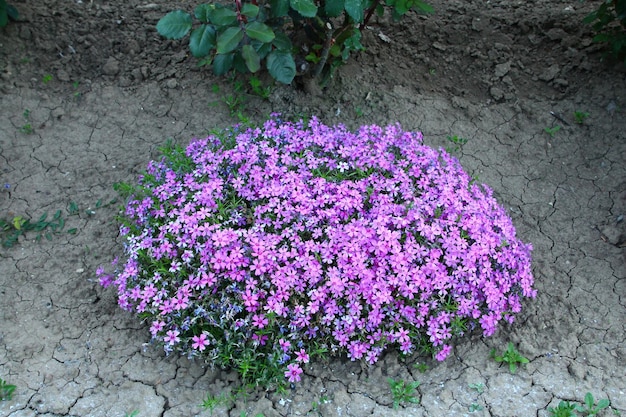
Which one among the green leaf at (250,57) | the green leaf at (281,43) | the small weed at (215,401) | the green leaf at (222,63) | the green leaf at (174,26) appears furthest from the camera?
the green leaf at (222,63)

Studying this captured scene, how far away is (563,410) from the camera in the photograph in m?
2.43

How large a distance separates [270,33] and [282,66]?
0.84 ft

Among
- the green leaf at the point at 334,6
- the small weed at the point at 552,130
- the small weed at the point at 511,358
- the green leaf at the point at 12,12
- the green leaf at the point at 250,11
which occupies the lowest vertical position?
the green leaf at the point at 12,12

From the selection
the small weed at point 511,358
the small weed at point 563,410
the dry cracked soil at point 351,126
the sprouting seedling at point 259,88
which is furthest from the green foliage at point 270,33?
the small weed at point 563,410

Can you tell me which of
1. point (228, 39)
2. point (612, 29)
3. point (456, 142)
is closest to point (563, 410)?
point (456, 142)

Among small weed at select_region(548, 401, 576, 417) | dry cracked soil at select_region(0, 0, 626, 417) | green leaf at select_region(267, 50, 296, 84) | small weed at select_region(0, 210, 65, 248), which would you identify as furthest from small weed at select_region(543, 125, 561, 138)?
small weed at select_region(0, 210, 65, 248)

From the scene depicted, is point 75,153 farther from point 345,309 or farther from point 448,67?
point 448,67

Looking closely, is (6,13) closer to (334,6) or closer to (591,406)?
(334,6)

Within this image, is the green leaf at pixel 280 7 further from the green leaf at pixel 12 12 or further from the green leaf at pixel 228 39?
the green leaf at pixel 12 12

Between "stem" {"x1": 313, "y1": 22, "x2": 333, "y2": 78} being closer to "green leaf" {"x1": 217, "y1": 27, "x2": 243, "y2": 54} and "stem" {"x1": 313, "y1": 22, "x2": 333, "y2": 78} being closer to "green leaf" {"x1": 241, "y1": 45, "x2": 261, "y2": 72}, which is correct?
"green leaf" {"x1": 241, "y1": 45, "x2": 261, "y2": 72}

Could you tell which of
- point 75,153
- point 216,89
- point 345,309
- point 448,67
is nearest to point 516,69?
point 448,67

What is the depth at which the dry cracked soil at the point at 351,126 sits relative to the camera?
2549mm

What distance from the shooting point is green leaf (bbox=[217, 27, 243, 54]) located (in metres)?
2.74

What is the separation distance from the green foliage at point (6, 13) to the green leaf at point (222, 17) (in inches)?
76.5
